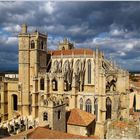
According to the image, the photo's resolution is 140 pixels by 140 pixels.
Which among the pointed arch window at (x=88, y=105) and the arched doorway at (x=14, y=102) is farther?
the arched doorway at (x=14, y=102)

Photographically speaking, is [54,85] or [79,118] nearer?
[79,118]

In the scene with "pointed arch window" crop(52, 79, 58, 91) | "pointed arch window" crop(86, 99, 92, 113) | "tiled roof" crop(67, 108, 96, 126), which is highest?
"pointed arch window" crop(52, 79, 58, 91)

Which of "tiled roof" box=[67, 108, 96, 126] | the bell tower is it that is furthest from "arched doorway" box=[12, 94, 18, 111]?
"tiled roof" box=[67, 108, 96, 126]

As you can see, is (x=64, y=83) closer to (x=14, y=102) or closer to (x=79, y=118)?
(x=14, y=102)

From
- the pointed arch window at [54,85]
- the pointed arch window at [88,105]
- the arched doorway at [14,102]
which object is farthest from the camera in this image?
the arched doorway at [14,102]

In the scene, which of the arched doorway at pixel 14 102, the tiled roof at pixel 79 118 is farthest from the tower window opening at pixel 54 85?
the tiled roof at pixel 79 118

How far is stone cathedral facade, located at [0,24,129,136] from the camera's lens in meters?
50.2

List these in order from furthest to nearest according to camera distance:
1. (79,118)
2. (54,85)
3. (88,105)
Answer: (54,85) → (88,105) → (79,118)

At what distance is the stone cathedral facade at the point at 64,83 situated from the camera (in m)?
50.2

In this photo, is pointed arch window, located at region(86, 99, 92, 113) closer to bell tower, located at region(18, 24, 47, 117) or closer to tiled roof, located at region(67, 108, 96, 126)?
tiled roof, located at region(67, 108, 96, 126)

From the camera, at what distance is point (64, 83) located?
188ft

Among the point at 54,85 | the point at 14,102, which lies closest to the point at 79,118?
the point at 54,85

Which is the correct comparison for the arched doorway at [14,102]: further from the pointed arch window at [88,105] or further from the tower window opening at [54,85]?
the pointed arch window at [88,105]

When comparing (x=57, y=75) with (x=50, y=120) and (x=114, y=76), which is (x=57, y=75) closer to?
(x=114, y=76)
